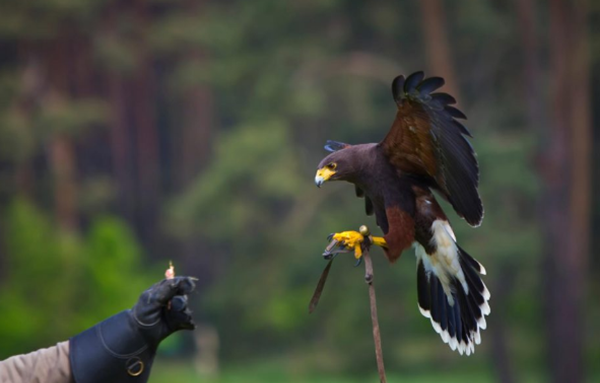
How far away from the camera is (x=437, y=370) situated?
15.5 m

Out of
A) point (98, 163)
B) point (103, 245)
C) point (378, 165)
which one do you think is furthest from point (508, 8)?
point (378, 165)

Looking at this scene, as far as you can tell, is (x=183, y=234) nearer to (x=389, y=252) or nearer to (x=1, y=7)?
(x=1, y=7)

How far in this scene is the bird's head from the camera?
3.83 metres

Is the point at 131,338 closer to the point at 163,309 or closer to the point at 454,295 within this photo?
the point at 163,309

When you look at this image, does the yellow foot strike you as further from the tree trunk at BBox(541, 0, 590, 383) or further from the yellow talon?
the tree trunk at BBox(541, 0, 590, 383)

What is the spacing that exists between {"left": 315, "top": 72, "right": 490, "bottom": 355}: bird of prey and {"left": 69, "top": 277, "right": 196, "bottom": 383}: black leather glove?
0.98 metres

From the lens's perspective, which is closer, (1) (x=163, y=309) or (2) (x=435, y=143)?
(1) (x=163, y=309)

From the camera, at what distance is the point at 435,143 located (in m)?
3.87

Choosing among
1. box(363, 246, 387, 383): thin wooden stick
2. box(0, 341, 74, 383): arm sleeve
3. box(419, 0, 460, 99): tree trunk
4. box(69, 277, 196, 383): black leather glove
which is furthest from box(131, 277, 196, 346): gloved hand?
box(419, 0, 460, 99): tree trunk

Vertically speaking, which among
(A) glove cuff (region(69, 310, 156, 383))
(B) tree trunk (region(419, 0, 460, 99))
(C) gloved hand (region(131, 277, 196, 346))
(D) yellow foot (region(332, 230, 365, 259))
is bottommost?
(A) glove cuff (region(69, 310, 156, 383))

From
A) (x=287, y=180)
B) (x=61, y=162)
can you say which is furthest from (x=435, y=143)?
(x=61, y=162)

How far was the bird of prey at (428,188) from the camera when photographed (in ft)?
12.4

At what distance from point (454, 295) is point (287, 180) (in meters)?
10.5

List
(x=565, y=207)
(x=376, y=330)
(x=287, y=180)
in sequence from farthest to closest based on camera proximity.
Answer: (x=287, y=180) < (x=565, y=207) < (x=376, y=330)
